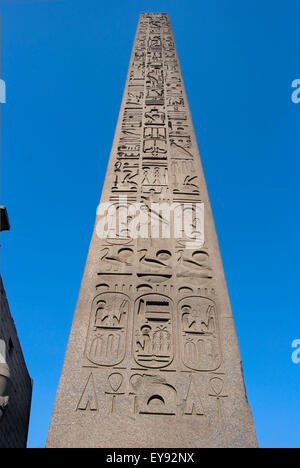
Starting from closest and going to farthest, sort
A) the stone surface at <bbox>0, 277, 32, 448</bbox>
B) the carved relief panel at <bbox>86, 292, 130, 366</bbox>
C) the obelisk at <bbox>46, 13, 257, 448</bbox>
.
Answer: the obelisk at <bbox>46, 13, 257, 448</bbox> → the carved relief panel at <bbox>86, 292, 130, 366</bbox> → the stone surface at <bbox>0, 277, 32, 448</bbox>

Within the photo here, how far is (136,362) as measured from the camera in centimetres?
307

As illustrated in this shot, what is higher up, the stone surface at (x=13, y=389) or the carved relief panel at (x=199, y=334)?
the stone surface at (x=13, y=389)

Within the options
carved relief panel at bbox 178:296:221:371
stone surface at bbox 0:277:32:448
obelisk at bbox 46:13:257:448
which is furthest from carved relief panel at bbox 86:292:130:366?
stone surface at bbox 0:277:32:448

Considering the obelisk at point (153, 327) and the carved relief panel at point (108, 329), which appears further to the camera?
the carved relief panel at point (108, 329)

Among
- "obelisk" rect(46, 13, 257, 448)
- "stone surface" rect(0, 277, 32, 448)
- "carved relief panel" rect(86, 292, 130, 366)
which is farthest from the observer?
"stone surface" rect(0, 277, 32, 448)

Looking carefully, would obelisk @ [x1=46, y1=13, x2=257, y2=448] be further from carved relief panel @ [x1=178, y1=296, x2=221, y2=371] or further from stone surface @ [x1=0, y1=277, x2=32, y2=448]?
stone surface @ [x1=0, y1=277, x2=32, y2=448]

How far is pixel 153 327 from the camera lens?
3318mm

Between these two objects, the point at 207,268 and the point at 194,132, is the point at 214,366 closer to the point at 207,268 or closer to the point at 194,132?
the point at 207,268

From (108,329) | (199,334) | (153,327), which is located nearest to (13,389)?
Result: (108,329)

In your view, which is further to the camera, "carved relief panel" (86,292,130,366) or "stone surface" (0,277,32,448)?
"stone surface" (0,277,32,448)

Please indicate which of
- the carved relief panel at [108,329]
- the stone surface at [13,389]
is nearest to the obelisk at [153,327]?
the carved relief panel at [108,329]

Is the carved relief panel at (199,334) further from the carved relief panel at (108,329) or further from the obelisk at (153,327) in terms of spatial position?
the carved relief panel at (108,329)

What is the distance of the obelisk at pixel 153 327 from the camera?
2.76 m

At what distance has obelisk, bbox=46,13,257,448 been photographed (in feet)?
9.04
